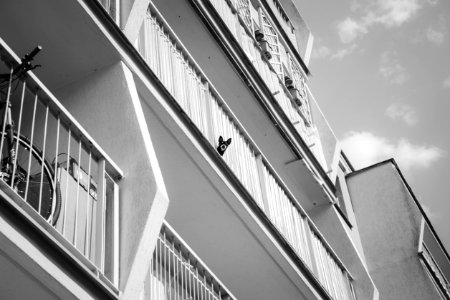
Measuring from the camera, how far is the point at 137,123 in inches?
293

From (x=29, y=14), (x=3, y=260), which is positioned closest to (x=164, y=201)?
(x=3, y=260)

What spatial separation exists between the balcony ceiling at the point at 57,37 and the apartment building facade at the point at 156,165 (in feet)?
0.05

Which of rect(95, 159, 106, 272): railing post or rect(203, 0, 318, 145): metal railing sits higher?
rect(203, 0, 318, 145): metal railing

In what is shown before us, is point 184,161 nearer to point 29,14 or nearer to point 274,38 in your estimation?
point 29,14

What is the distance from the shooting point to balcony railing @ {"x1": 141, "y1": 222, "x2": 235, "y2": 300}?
791cm

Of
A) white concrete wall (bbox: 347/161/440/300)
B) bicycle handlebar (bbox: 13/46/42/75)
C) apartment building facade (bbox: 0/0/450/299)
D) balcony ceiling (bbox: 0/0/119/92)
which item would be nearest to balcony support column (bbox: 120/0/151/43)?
apartment building facade (bbox: 0/0/450/299)

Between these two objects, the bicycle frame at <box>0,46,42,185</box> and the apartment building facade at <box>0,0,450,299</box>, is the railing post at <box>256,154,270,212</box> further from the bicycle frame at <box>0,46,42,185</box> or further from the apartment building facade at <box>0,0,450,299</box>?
the bicycle frame at <box>0,46,42,185</box>

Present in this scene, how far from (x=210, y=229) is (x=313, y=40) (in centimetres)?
1012

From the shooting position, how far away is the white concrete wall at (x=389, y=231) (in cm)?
1569

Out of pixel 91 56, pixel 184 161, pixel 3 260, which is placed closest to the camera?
pixel 3 260

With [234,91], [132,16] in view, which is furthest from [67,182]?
[234,91]

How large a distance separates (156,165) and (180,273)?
195 cm

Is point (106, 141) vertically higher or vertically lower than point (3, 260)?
higher

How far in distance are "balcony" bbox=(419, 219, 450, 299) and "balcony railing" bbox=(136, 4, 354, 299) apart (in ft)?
12.9
